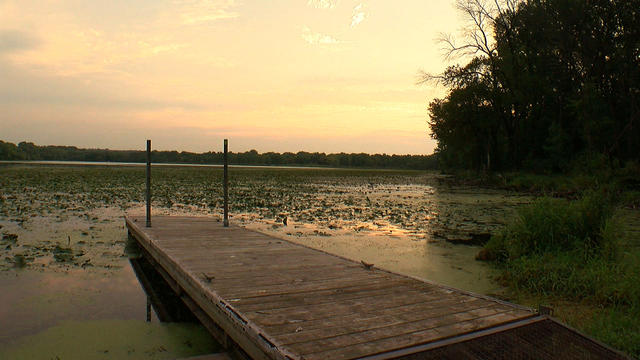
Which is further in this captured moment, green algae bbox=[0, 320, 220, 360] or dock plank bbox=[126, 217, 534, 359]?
green algae bbox=[0, 320, 220, 360]

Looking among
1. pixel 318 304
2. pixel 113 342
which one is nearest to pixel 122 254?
pixel 113 342

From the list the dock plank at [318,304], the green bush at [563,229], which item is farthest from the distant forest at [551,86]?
the dock plank at [318,304]

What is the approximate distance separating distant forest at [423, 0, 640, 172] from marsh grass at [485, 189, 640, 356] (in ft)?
53.2

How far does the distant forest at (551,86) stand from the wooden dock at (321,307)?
65.6ft

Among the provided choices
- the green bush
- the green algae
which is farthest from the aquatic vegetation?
the green algae

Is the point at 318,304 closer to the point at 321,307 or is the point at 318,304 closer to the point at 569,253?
the point at 321,307

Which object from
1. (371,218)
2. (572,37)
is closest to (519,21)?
(572,37)

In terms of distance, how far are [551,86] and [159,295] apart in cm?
3018

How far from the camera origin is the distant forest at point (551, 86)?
2338 centimetres

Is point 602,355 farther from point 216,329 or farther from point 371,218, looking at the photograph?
point 371,218

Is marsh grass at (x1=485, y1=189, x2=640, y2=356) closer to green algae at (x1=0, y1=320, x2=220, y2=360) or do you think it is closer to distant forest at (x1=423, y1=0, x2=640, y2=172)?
green algae at (x1=0, y1=320, x2=220, y2=360)

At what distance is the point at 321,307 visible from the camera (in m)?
3.54

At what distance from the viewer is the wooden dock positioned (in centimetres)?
282

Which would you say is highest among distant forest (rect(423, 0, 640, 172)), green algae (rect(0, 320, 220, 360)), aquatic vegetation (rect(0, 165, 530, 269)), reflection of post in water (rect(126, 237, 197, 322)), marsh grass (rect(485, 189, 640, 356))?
distant forest (rect(423, 0, 640, 172))
